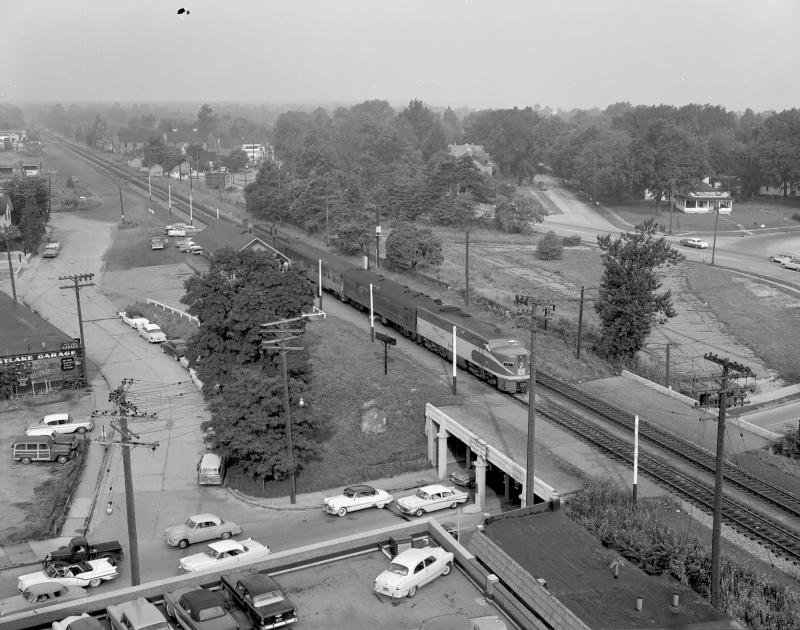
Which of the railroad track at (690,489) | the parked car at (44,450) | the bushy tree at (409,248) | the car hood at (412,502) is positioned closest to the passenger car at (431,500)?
the car hood at (412,502)

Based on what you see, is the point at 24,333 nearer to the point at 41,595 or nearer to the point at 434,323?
the point at 434,323

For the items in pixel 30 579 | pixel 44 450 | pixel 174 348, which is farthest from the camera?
pixel 174 348

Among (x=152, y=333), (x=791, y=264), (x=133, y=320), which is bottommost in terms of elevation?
(x=152, y=333)

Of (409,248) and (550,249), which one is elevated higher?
(409,248)

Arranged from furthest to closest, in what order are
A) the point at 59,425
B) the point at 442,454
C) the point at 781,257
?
1. the point at 781,257
2. the point at 59,425
3. the point at 442,454

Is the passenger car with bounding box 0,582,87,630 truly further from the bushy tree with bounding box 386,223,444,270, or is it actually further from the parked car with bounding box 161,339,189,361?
the bushy tree with bounding box 386,223,444,270

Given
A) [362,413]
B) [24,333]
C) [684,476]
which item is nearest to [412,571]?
[684,476]

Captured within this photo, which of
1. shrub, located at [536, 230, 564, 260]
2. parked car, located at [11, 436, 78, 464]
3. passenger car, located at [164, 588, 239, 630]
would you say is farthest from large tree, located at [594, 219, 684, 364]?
shrub, located at [536, 230, 564, 260]
